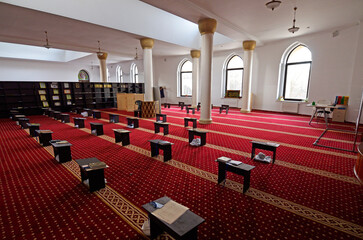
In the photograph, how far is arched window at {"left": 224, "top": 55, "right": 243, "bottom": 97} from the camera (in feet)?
36.8

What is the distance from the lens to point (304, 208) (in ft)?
6.64

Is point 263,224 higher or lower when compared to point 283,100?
lower

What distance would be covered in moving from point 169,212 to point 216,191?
1.06 metres

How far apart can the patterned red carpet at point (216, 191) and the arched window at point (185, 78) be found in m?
10.2

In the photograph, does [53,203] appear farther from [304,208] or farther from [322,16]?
[322,16]

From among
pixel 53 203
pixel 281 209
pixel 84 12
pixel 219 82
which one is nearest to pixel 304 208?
pixel 281 209

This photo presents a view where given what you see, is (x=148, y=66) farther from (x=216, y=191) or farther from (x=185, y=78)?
(x=216, y=191)

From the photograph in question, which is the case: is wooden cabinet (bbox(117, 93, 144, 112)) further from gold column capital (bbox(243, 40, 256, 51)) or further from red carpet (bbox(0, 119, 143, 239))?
red carpet (bbox(0, 119, 143, 239))

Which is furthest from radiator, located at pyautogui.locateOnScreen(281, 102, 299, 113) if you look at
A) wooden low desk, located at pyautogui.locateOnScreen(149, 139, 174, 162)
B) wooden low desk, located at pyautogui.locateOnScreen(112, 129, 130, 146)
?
wooden low desk, located at pyautogui.locateOnScreen(112, 129, 130, 146)

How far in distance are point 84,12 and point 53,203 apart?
6277 mm

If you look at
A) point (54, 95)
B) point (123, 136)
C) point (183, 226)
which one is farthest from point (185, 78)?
point (183, 226)

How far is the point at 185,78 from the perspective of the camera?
14.0 metres

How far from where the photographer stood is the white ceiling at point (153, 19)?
5219 mm

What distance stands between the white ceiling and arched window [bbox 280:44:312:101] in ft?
3.38
